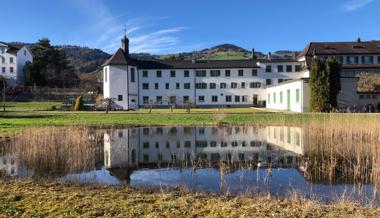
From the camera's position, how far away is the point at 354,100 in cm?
3672

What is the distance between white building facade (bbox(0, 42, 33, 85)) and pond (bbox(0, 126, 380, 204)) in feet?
196

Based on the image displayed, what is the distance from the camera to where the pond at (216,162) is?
791cm

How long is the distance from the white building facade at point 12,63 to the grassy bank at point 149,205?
224 ft

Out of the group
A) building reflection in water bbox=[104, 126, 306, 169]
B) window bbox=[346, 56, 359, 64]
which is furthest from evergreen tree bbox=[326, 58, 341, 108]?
window bbox=[346, 56, 359, 64]

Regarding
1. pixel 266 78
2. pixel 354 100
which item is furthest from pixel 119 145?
pixel 266 78

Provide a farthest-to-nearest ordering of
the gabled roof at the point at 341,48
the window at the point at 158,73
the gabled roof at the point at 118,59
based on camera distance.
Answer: the window at the point at 158,73
the gabled roof at the point at 341,48
the gabled roof at the point at 118,59

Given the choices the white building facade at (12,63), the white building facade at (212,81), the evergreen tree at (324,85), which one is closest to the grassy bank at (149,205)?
the evergreen tree at (324,85)

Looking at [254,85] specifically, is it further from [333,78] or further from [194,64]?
[333,78]

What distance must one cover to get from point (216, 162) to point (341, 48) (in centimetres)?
5257

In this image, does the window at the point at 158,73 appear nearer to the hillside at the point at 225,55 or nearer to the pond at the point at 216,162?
the hillside at the point at 225,55

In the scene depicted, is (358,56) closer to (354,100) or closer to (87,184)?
(354,100)

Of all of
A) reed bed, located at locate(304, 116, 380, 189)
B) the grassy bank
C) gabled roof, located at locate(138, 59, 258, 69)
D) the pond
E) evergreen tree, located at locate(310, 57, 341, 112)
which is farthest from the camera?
gabled roof, located at locate(138, 59, 258, 69)

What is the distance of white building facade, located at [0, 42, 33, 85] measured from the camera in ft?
225

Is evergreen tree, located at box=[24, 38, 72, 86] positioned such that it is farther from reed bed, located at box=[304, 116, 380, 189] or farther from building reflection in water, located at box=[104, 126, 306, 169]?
reed bed, located at box=[304, 116, 380, 189]
